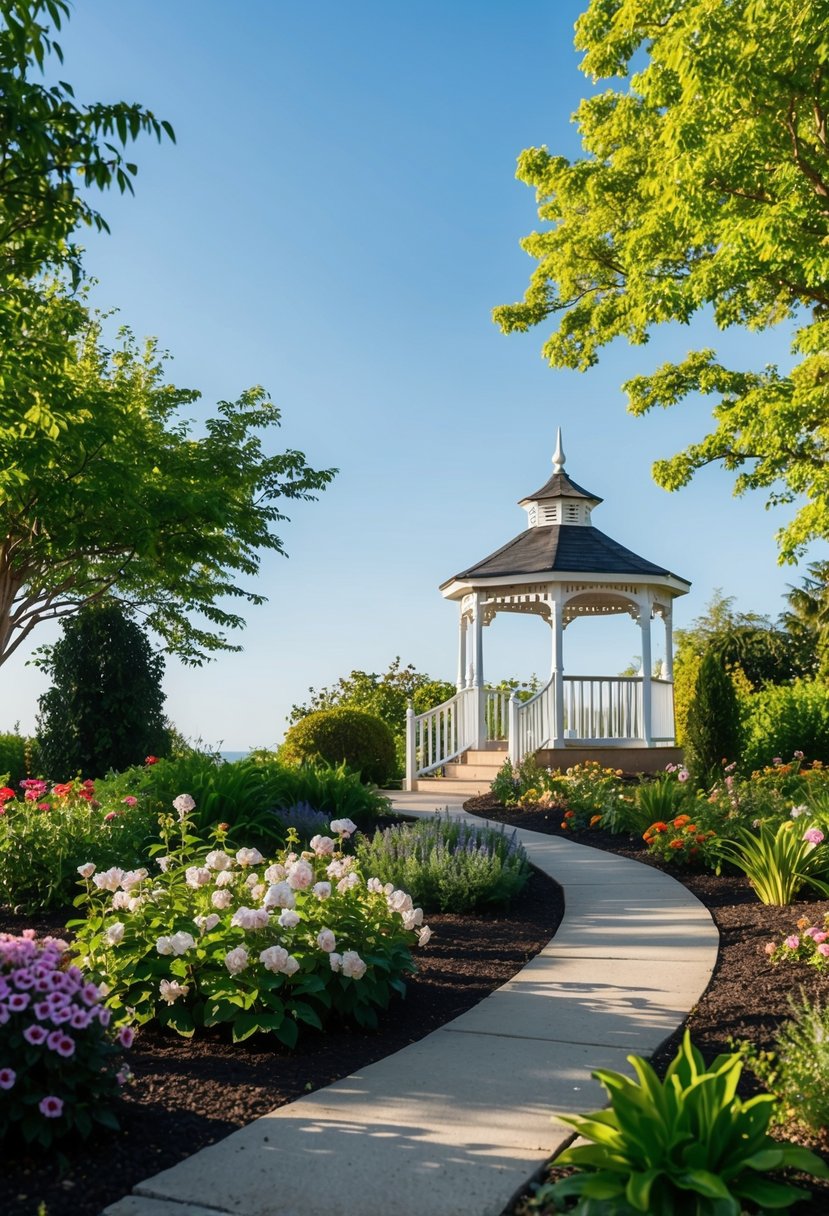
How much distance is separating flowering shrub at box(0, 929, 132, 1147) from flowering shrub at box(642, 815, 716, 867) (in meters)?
5.53

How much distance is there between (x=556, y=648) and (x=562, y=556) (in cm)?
168

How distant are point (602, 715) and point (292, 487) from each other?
640 cm

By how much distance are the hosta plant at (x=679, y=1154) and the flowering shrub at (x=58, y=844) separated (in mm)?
4480

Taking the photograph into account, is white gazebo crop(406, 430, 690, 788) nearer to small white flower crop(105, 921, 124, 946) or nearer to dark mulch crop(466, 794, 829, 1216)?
dark mulch crop(466, 794, 829, 1216)

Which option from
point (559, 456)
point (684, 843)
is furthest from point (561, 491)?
point (684, 843)

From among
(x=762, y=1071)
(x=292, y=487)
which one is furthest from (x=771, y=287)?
(x=762, y=1071)

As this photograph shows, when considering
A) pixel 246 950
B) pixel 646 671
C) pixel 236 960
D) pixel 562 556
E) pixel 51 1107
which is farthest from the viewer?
pixel 646 671

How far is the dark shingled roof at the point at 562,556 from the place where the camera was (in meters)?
16.5

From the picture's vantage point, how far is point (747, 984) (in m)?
4.68

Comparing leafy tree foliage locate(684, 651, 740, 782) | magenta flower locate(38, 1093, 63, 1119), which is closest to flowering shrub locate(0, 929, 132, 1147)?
magenta flower locate(38, 1093, 63, 1119)

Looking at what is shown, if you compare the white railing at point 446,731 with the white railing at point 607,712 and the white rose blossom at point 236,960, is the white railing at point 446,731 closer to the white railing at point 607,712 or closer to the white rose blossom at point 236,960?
the white railing at point 607,712

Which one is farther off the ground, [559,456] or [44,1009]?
[559,456]

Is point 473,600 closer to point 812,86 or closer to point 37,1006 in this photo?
point 812,86

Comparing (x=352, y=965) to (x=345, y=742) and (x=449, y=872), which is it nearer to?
(x=449, y=872)
